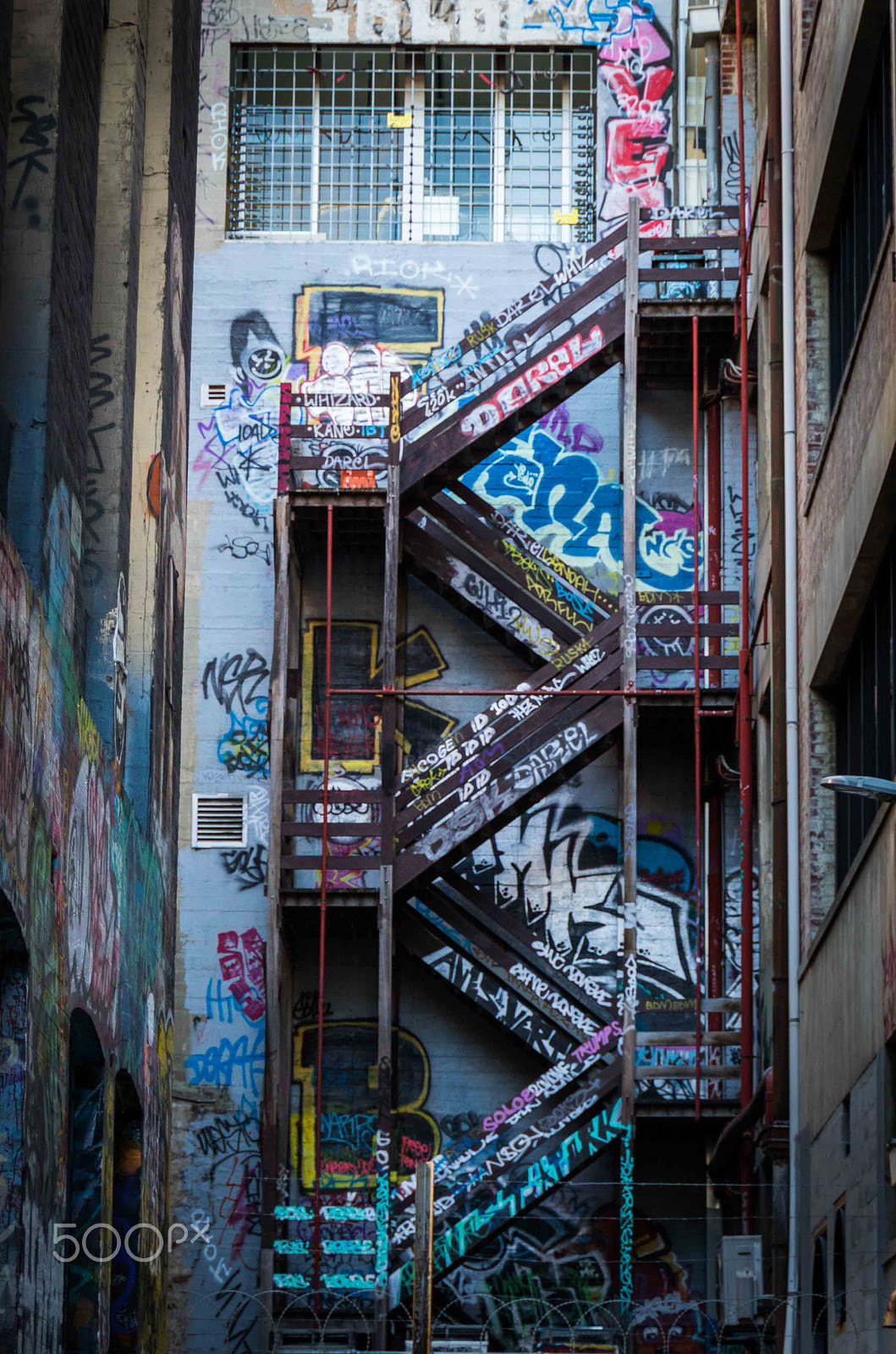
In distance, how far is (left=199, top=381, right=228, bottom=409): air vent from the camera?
24.1m

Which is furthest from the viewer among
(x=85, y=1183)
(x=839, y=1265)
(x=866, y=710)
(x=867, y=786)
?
(x=866, y=710)

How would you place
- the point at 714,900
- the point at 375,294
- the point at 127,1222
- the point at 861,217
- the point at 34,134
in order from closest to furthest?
the point at 34,134 < the point at 127,1222 < the point at 861,217 < the point at 714,900 < the point at 375,294

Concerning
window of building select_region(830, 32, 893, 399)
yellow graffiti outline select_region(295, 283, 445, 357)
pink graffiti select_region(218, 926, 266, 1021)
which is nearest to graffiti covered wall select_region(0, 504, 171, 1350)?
window of building select_region(830, 32, 893, 399)

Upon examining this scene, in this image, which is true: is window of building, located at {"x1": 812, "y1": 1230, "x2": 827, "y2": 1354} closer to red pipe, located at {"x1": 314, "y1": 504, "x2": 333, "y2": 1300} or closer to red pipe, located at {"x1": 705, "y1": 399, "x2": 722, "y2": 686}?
red pipe, located at {"x1": 314, "y1": 504, "x2": 333, "y2": 1300}

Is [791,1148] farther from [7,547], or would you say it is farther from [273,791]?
[7,547]

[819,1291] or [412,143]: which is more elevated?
[412,143]

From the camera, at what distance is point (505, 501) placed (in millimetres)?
23672

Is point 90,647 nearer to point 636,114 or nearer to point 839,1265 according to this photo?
point 839,1265

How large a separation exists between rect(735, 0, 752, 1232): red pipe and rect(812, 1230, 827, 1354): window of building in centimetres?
210

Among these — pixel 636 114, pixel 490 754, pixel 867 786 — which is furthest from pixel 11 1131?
pixel 636 114

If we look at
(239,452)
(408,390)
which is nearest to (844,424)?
(408,390)

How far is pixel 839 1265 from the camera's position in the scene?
14820 millimetres

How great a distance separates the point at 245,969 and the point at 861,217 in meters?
10.6

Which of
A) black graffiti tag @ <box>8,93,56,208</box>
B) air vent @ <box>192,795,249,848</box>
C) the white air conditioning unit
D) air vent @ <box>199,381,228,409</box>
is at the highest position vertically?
air vent @ <box>199,381,228,409</box>
